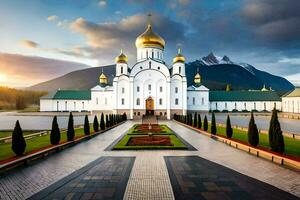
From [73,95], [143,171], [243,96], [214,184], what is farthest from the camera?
[73,95]

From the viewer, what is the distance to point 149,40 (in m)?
48.8

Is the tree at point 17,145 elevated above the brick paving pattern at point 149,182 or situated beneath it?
elevated above

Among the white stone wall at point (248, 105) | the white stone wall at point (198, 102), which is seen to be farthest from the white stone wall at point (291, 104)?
the white stone wall at point (198, 102)

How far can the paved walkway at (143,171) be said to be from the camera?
26.7 ft

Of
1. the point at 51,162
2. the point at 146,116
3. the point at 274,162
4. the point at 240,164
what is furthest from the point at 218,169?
the point at 146,116

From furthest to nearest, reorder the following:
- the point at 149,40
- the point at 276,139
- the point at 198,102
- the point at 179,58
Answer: the point at 198,102, the point at 179,58, the point at 149,40, the point at 276,139

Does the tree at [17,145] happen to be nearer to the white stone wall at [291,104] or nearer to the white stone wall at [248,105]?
the white stone wall at [248,105]

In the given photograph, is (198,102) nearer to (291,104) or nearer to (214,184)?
(291,104)

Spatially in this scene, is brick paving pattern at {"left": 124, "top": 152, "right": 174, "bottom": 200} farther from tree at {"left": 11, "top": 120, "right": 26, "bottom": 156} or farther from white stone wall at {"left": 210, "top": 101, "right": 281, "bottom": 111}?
white stone wall at {"left": 210, "top": 101, "right": 281, "bottom": 111}

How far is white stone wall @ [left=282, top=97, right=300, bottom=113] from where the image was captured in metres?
59.7

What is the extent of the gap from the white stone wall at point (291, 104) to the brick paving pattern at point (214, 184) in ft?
189

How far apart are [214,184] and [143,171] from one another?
295cm

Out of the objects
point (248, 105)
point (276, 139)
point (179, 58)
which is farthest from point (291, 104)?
point (276, 139)

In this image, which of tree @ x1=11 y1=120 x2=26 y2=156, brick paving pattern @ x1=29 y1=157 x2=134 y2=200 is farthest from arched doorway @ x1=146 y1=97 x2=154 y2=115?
tree @ x1=11 y1=120 x2=26 y2=156
